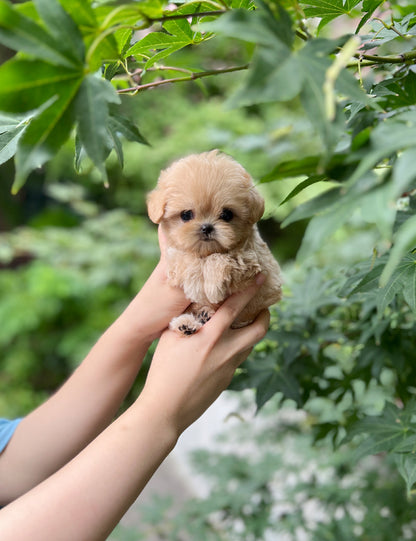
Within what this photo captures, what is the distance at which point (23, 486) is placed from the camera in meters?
0.98

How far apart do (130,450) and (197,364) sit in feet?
0.51

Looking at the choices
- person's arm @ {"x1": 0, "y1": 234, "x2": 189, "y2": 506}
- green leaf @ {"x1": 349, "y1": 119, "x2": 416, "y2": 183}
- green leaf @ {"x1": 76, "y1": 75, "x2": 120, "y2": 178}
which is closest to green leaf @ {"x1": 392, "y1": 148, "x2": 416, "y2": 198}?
green leaf @ {"x1": 349, "y1": 119, "x2": 416, "y2": 183}

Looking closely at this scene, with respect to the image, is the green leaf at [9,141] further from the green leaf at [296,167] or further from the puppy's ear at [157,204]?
the green leaf at [296,167]

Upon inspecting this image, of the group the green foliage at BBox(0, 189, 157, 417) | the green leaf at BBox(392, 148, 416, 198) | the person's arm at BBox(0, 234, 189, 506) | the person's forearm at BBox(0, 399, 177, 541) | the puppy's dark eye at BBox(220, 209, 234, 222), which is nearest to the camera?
the green leaf at BBox(392, 148, 416, 198)

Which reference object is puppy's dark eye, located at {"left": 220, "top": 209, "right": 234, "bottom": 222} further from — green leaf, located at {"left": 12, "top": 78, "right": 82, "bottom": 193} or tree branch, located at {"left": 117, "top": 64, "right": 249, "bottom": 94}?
green leaf, located at {"left": 12, "top": 78, "right": 82, "bottom": 193}

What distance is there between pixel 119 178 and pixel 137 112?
0.51 meters

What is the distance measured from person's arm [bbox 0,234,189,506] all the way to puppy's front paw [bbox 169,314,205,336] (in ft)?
0.22

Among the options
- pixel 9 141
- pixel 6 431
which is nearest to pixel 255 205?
pixel 9 141

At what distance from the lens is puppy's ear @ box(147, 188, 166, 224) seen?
79 cm

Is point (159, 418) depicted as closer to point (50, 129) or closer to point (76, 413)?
point (76, 413)

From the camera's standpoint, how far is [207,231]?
75 cm

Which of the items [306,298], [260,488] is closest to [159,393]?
[306,298]

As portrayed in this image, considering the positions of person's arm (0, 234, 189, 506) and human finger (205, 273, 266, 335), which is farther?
person's arm (0, 234, 189, 506)

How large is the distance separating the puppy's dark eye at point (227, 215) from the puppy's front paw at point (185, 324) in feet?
0.59
